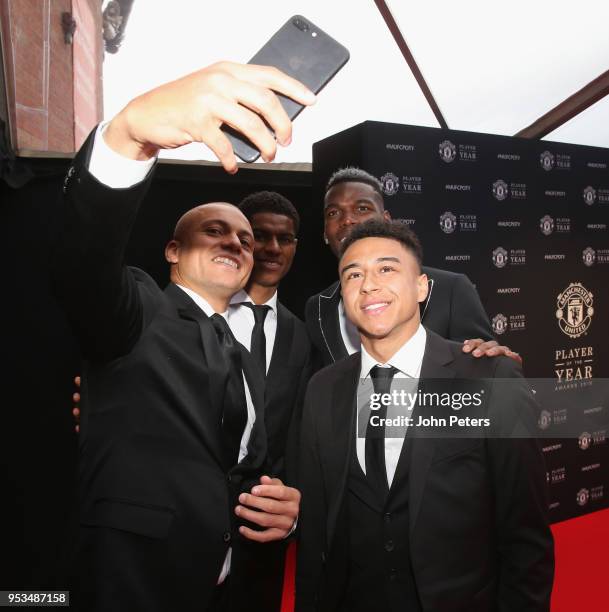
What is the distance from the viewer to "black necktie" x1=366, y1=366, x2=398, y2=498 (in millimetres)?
1332

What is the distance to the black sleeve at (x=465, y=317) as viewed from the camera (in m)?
2.04

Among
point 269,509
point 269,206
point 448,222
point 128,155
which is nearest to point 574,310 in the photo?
point 448,222

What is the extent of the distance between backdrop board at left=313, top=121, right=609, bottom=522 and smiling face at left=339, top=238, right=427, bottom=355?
156 centimetres

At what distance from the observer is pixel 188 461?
51.1 inches

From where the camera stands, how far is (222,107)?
0.61 m

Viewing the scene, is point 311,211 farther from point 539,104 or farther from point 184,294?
point 539,104

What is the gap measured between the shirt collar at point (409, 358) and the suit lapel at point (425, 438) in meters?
0.02

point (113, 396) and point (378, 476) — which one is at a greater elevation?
point (113, 396)

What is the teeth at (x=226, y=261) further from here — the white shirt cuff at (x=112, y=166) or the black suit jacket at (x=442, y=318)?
the white shirt cuff at (x=112, y=166)

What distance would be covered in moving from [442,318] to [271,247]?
0.94 m

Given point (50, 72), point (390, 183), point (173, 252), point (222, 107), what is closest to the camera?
point (222, 107)

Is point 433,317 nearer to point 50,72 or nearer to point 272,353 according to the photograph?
point 272,353

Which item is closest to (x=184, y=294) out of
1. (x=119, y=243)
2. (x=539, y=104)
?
(x=119, y=243)

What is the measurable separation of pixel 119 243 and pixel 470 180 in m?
2.96
